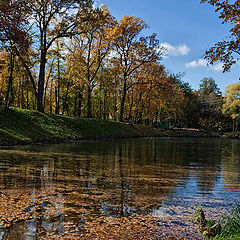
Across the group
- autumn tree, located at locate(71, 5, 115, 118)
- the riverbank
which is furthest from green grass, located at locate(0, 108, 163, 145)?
autumn tree, located at locate(71, 5, 115, 118)

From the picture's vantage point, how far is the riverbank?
1727 cm

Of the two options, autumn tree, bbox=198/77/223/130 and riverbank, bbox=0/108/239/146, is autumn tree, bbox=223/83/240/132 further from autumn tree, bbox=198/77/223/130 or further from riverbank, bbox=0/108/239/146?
riverbank, bbox=0/108/239/146

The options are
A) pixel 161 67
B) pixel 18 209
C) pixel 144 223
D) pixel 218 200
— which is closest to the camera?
pixel 144 223

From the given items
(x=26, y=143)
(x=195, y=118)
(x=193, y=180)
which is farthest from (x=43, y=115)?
(x=195, y=118)

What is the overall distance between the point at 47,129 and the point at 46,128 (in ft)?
0.58

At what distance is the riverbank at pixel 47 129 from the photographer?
680 inches

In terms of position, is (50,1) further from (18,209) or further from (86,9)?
(18,209)

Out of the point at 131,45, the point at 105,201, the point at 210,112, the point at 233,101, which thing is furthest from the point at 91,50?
the point at 210,112

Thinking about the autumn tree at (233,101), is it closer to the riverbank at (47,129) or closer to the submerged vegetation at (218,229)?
the riverbank at (47,129)

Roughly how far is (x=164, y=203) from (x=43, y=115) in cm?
1996

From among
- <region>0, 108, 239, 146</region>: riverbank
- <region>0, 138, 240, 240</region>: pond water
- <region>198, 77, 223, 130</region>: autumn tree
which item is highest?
<region>198, 77, 223, 130</region>: autumn tree

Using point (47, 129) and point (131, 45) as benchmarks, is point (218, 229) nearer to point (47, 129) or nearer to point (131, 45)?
point (47, 129)

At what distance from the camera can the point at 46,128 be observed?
21234 mm

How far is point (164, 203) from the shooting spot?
5242 millimetres
